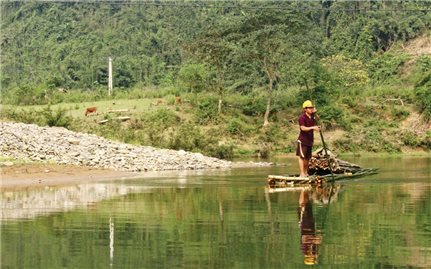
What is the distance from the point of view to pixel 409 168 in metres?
31.0

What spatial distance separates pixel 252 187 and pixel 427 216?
692 cm

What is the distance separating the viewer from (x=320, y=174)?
23.5 meters

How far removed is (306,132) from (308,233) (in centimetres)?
840

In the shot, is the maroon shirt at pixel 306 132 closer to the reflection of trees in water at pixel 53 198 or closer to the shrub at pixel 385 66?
the reflection of trees in water at pixel 53 198

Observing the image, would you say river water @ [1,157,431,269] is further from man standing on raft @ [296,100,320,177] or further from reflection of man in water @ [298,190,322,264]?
man standing on raft @ [296,100,320,177]

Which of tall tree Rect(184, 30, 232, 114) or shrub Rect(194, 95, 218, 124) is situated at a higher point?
tall tree Rect(184, 30, 232, 114)

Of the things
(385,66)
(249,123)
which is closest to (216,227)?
(249,123)

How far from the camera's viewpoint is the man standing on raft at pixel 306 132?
68.1 ft

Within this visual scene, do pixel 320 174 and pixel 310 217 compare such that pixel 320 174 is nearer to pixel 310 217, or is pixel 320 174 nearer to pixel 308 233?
pixel 310 217

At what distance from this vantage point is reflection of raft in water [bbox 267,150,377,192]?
20812 mm

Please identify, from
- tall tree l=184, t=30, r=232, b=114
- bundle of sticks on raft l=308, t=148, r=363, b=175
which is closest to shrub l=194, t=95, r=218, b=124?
tall tree l=184, t=30, r=232, b=114

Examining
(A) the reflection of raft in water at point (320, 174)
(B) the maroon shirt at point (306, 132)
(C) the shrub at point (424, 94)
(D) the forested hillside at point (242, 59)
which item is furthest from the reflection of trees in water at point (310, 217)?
(C) the shrub at point (424, 94)

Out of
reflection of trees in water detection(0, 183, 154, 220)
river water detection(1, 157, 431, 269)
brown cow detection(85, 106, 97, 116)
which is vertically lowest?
reflection of trees in water detection(0, 183, 154, 220)

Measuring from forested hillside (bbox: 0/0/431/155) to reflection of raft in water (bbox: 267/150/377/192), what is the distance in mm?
2116
